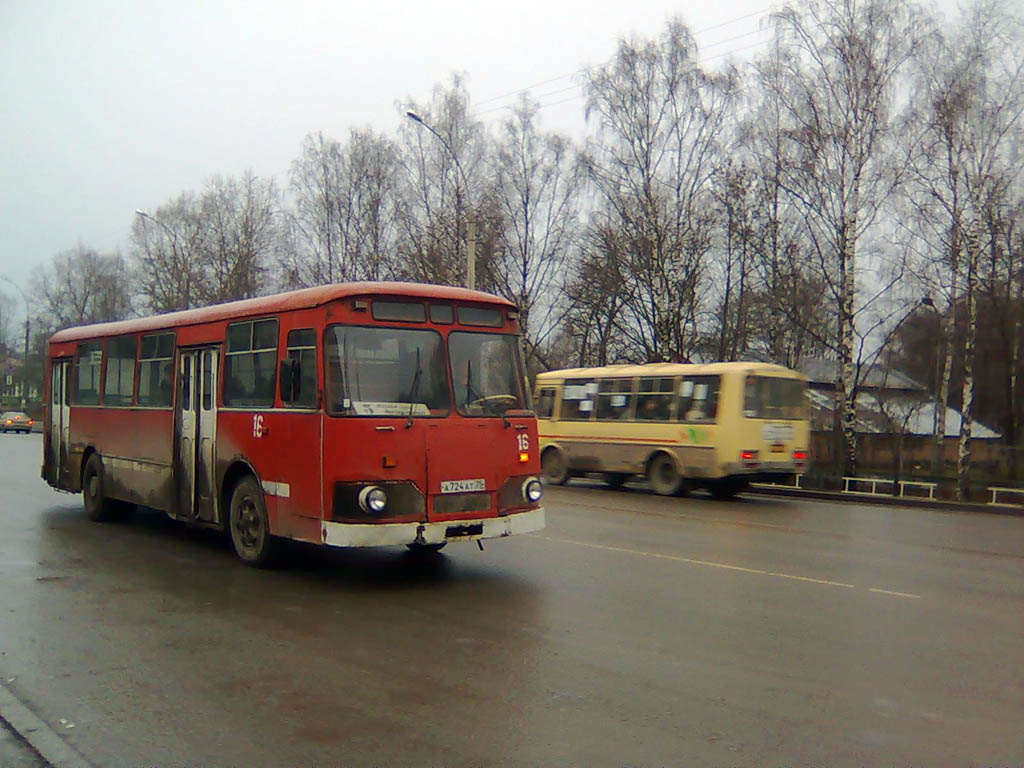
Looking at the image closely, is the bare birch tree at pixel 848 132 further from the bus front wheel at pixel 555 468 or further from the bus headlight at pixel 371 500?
the bus headlight at pixel 371 500

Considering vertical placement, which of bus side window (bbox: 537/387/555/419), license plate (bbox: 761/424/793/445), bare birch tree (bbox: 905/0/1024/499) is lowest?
license plate (bbox: 761/424/793/445)

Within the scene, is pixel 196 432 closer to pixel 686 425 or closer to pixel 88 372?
pixel 88 372

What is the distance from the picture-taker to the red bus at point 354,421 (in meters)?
9.01

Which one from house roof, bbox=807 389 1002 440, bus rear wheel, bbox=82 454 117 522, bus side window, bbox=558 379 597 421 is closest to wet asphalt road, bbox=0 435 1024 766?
bus rear wheel, bbox=82 454 117 522

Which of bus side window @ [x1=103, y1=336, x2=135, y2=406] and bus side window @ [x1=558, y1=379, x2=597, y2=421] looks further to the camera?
bus side window @ [x1=558, y1=379, x2=597, y2=421]

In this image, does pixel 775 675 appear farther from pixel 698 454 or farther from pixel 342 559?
pixel 698 454

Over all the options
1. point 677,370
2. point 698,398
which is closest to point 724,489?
point 698,398

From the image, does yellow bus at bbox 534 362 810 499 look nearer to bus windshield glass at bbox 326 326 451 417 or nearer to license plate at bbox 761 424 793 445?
license plate at bbox 761 424 793 445

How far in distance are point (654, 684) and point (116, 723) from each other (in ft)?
10.2

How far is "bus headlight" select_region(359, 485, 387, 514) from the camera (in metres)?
8.88

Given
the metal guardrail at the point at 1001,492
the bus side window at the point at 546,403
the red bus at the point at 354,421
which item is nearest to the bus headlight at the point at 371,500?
the red bus at the point at 354,421

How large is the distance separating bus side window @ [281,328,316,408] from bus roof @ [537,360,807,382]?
1264 centimetres

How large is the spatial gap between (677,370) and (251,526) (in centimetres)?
1299

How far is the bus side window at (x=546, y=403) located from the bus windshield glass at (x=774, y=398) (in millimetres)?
5826
